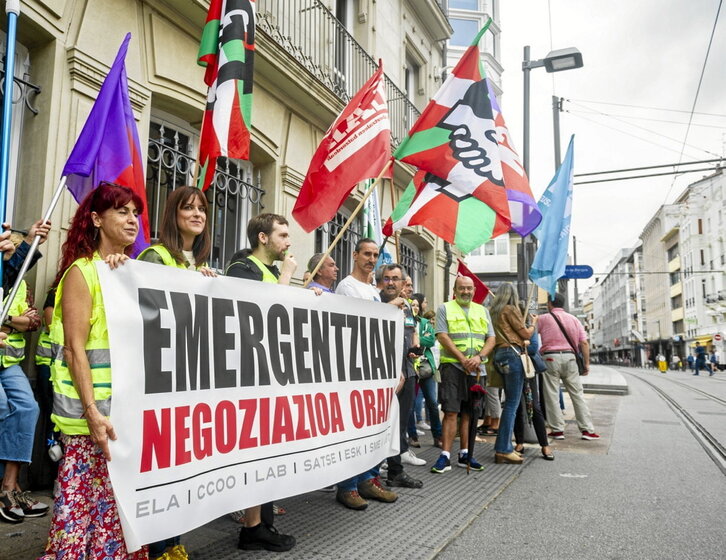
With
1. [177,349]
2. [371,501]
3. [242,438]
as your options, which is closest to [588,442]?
[371,501]

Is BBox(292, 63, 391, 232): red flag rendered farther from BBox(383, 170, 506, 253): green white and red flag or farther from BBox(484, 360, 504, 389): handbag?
BBox(484, 360, 504, 389): handbag

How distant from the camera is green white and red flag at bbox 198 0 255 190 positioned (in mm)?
3705

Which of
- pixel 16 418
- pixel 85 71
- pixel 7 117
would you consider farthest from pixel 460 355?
pixel 85 71

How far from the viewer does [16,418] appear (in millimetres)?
3320

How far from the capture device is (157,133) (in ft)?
19.8

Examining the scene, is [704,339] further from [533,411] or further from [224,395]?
Result: [224,395]

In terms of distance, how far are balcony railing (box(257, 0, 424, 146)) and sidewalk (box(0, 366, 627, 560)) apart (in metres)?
5.42

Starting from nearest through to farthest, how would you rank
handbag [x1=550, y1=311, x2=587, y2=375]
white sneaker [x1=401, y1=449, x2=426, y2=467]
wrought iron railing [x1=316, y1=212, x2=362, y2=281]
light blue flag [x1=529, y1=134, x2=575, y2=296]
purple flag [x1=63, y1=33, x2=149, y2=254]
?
purple flag [x1=63, y1=33, x2=149, y2=254]
white sneaker [x1=401, y1=449, x2=426, y2=467]
light blue flag [x1=529, y1=134, x2=575, y2=296]
handbag [x1=550, y1=311, x2=587, y2=375]
wrought iron railing [x1=316, y1=212, x2=362, y2=281]

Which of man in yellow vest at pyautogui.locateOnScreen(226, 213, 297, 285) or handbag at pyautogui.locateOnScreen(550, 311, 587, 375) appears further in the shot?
handbag at pyautogui.locateOnScreen(550, 311, 587, 375)

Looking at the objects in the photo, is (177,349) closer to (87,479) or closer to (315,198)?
(87,479)

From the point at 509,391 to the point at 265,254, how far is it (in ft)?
10.9

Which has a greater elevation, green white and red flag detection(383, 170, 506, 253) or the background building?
the background building

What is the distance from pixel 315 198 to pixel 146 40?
2.73 meters

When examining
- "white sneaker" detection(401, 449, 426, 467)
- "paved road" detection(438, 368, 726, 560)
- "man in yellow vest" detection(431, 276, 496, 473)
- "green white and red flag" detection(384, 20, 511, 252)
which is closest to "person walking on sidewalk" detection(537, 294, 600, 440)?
"paved road" detection(438, 368, 726, 560)
